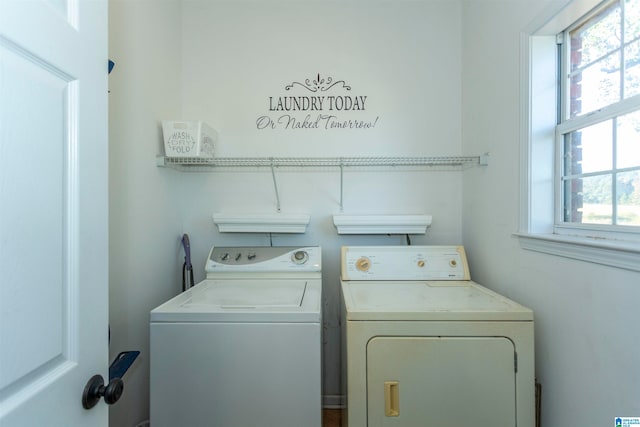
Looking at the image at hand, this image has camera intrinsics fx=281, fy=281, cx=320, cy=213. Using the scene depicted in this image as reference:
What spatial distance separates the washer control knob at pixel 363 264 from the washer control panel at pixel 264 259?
0.80 feet

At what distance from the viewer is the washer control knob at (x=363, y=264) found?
1731 mm

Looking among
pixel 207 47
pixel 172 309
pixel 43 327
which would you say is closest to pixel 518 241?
pixel 172 309

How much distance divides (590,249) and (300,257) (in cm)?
136

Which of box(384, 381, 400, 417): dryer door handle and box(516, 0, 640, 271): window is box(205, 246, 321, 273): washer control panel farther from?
box(516, 0, 640, 271): window

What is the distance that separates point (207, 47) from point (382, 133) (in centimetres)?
140

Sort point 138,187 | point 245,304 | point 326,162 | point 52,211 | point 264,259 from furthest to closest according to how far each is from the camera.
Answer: point 326,162, point 264,259, point 138,187, point 245,304, point 52,211

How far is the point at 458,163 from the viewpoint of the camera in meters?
1.95

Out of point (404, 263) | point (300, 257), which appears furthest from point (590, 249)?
point (300, 257)

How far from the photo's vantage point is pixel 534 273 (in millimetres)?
1296

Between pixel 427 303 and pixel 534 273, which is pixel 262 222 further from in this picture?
pixel 534 273

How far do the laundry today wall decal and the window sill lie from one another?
1.23m

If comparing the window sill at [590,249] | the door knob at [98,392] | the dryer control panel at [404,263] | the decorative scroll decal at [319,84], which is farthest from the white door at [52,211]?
the window sill at [590,249]

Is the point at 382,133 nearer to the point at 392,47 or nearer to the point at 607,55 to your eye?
the point at 392,47

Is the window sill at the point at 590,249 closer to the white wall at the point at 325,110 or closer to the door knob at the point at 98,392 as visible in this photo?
the white wall at the point at 325,110
